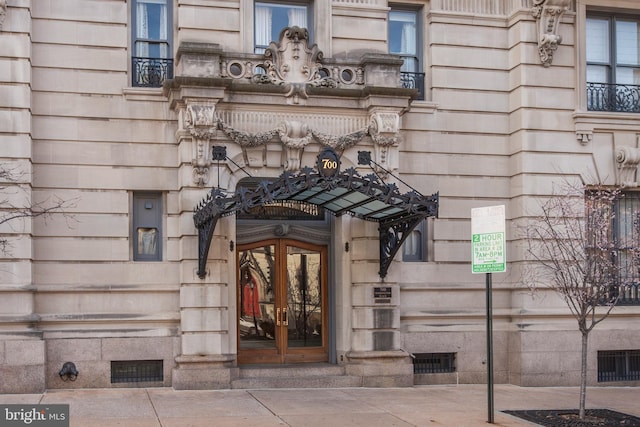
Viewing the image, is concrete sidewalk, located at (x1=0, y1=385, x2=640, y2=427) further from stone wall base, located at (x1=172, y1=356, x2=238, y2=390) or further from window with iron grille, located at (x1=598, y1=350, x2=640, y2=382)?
window with iron grille, located at (x1=598, y1=350, x2=640, y2=382)

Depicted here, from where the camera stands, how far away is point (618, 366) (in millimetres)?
20375

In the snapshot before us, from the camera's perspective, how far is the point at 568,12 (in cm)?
2034

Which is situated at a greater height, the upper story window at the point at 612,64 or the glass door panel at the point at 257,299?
the upper story window at the point at 612,64

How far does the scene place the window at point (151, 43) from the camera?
18.7 metres

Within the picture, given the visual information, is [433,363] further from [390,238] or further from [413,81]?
[413,81]

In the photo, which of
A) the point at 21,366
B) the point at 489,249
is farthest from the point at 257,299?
the point at 489,249

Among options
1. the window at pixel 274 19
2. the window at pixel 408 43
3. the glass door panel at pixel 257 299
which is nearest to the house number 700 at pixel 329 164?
the glass door panel at pixel 257 299

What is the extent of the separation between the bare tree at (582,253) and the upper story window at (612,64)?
2142mm

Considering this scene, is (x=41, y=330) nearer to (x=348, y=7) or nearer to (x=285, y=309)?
(x=285, y=309)

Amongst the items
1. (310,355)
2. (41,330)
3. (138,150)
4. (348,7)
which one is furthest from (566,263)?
(41,330)

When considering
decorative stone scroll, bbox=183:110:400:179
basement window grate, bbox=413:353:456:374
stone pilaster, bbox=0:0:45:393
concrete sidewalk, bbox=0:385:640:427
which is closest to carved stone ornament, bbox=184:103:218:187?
decorative stone scroll, bbox=183:110:400:179

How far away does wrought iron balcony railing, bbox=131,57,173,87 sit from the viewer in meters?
18.7

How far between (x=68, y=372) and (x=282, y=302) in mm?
4584

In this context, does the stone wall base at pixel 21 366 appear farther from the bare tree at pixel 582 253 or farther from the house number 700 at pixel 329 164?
the bare tree at pixel 582 253
